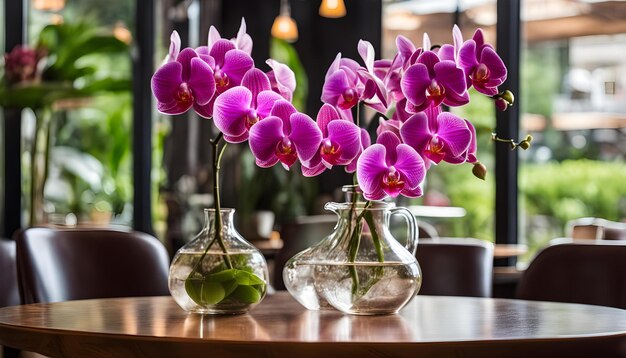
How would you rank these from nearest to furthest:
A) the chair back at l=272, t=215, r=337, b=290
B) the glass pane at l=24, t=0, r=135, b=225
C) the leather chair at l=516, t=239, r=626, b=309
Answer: the leather chair at l=516, t=239, r=626, b=309
the chair back at l=272, t=215, r=337, b=290
the glass pane at l=24, t=0, r=135, b=225

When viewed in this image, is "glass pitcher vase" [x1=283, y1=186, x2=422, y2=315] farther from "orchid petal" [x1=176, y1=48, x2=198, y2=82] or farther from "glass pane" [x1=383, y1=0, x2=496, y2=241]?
"glass pane" [x1=383, y1=0, x2=496, y2=241]

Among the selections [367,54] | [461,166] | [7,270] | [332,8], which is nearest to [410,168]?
[367,54]

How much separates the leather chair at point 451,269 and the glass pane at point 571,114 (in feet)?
7.81

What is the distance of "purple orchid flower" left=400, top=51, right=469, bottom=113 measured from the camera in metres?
1.61

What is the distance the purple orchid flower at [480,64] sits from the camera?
1.65 meters

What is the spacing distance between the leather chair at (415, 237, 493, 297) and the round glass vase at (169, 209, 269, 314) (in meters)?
1.04

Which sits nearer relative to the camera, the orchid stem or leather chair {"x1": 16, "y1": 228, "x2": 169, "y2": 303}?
the orchid stem

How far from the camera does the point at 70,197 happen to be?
19.8 feet

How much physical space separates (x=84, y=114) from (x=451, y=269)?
12.5 ft

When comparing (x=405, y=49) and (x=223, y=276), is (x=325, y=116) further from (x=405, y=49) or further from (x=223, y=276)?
(x=223, y=276)

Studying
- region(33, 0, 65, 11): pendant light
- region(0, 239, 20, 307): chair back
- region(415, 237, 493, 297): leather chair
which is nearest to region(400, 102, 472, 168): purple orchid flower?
region(415, 237, 493, 297): leather chair

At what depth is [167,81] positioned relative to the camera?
1.67 m

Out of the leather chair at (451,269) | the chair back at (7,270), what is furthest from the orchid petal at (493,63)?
the chair back at (7,270)

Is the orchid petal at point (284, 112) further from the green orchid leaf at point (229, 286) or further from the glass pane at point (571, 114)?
the glass pane at point (571, 114)
